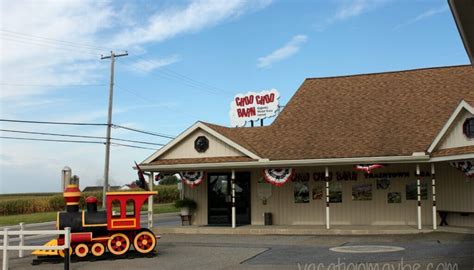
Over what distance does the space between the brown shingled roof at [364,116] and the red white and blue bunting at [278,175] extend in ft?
1.71

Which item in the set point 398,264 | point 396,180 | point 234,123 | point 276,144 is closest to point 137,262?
point 398,264

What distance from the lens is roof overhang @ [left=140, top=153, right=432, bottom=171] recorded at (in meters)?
18.9

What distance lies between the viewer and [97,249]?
14445mm

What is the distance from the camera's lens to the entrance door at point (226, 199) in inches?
904

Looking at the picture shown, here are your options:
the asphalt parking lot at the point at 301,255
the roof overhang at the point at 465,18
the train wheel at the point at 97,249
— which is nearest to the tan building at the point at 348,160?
the asphalt parking lot at the point at 301,255

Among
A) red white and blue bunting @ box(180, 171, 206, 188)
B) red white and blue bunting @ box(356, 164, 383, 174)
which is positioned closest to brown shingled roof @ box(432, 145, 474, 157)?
red white and blue bunting @ box(356, 164, 383, 174)

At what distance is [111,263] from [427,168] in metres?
12.8

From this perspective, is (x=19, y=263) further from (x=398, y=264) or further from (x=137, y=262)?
(x=398, y=264)

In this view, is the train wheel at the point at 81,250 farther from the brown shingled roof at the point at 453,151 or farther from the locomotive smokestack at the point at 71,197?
the brown shingled roof at the point at 453,151

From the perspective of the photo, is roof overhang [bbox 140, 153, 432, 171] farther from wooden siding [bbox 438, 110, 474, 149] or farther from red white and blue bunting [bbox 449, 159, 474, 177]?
red white and blue bunting [bbox 449, 159, 474, 177]

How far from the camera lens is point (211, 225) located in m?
22.9

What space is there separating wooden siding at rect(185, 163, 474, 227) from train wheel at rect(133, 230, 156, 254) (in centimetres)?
860

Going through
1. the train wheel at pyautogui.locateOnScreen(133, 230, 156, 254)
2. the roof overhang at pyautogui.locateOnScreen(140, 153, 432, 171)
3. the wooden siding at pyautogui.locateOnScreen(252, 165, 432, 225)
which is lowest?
the train wheel at pyautogui.locateOnScreen(133, 230, 156, 254)

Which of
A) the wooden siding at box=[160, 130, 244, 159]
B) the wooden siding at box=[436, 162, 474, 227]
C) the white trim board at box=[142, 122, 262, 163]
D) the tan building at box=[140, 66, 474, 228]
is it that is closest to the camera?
the wooden siding at box=[436, 162, 474, 227]
